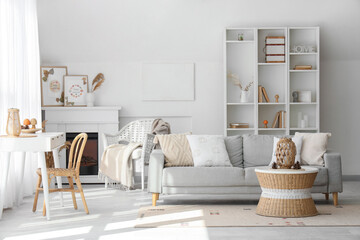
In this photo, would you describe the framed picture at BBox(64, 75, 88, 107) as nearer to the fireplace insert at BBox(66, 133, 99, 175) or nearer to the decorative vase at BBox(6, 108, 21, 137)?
the fireplace insert at BBox(66, 133, 99, 175)

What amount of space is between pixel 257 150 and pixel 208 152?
604 millimetres

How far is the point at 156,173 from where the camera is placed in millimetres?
5680

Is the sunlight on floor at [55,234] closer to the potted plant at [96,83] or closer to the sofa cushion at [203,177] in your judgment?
the sofa cushion at [203,177]

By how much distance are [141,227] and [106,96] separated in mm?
3809

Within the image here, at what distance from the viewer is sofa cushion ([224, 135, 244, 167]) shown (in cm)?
620

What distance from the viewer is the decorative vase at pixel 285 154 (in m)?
5.05

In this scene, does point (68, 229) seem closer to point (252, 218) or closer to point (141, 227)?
point (141, 227)

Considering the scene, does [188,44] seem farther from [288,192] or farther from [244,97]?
[288,192]

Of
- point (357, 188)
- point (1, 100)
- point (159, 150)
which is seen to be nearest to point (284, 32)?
point (357, 188)

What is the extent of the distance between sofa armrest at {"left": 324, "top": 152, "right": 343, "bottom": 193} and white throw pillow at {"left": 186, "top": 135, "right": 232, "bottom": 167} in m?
1.03

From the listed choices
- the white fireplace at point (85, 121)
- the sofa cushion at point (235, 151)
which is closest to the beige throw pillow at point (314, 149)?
the sofa cushion at point (235, 151)

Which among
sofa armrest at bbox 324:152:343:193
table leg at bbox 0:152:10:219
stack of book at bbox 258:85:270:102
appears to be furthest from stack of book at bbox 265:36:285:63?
table leg at bbox 0:152:10:219

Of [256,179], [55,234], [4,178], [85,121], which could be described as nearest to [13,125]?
[4,178]

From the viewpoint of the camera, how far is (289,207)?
496 cm
